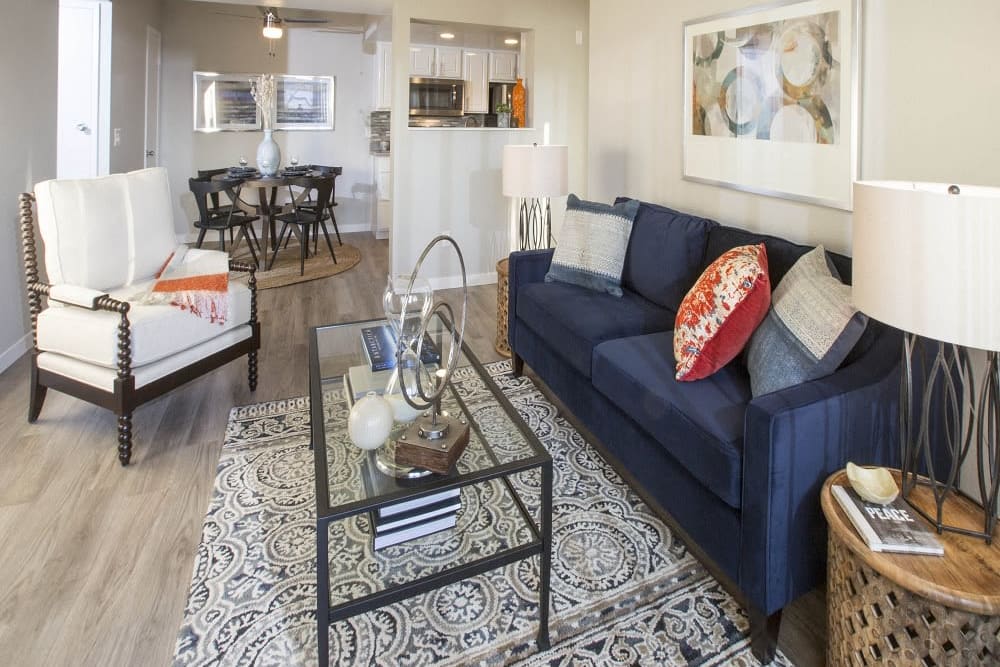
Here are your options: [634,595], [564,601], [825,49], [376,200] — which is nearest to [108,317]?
[564,601]

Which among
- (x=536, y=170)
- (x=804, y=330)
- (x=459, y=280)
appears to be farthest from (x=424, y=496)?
(x=459, y=280)

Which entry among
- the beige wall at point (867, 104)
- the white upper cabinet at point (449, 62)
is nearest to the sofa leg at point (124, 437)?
the beige wall at point (867, 104)

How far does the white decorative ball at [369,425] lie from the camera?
1.63 metres

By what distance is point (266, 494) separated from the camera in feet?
7.36

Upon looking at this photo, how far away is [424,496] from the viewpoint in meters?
1.47

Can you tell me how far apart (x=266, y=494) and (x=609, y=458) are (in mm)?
1327

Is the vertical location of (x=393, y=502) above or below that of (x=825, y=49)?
below

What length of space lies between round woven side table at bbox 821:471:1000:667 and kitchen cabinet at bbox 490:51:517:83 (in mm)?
7006

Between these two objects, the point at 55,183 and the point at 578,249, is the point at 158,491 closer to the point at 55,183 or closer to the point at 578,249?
the point at 55,183

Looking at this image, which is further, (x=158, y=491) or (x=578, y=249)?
(x=578, y=249)

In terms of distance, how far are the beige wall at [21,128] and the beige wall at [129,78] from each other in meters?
1.25

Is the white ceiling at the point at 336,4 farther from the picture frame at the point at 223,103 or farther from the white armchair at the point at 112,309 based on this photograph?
the white armchair at the point at 112,309

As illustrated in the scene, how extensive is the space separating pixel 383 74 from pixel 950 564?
24.2 feet

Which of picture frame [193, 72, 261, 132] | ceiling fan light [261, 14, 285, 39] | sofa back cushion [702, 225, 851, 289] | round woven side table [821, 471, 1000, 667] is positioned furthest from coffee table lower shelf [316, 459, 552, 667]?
picture frame [193, 72, 261, 132]
